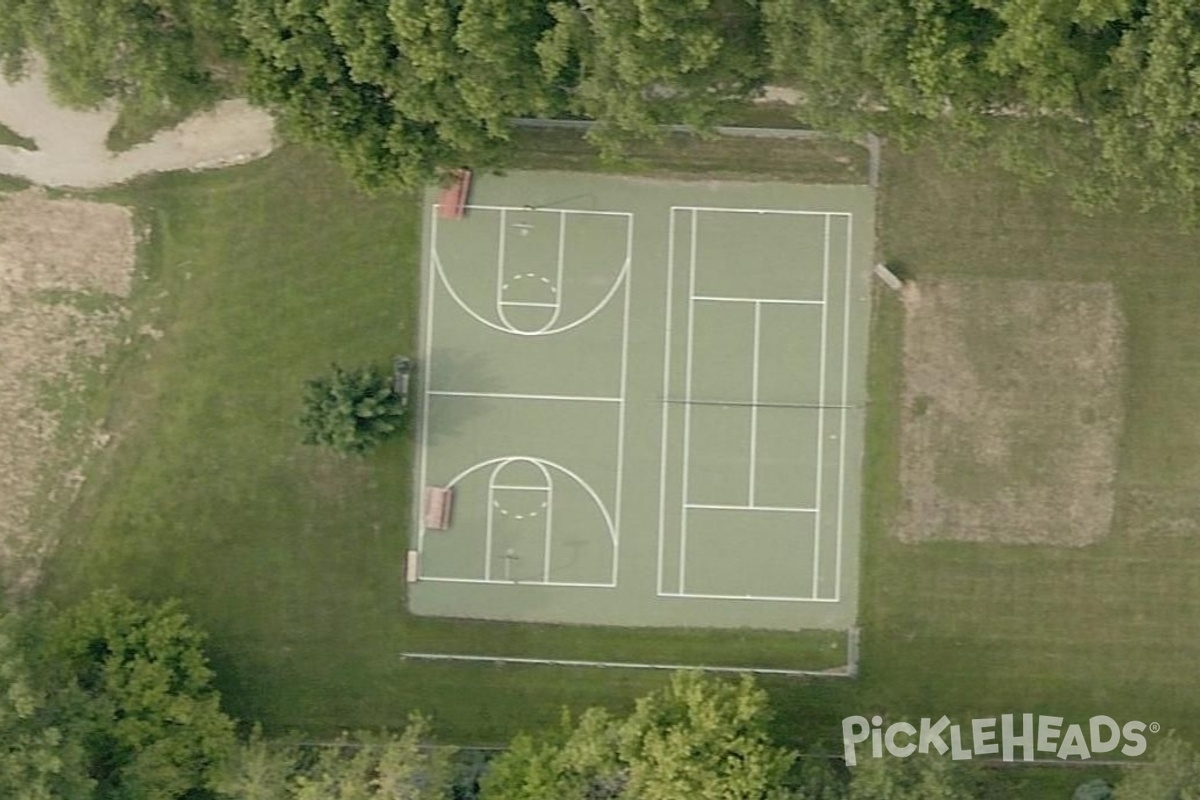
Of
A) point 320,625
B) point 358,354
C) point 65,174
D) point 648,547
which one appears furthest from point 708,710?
point 65,174

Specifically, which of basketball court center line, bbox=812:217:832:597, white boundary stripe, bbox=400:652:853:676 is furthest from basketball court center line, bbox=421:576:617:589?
basketball court center line, bbox=812:217:832:597

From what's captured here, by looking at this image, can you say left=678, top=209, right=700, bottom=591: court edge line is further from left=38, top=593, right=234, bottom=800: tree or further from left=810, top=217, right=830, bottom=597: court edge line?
left=38, top=593, right=234, bottom=800: tree

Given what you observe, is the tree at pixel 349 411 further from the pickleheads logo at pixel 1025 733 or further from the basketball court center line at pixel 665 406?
the pickleheads logo at pixel 1025 733

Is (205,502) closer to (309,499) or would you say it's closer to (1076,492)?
(309,499)

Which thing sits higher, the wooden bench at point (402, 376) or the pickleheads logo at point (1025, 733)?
the wooden bench at point (402, 376)

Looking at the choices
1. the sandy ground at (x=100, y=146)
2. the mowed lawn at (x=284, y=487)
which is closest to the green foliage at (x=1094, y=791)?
the mowed lawn at (x=284, y=487)

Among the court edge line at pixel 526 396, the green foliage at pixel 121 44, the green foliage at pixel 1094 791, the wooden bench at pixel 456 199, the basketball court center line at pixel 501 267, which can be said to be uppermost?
the green foliage at pixel 121 44

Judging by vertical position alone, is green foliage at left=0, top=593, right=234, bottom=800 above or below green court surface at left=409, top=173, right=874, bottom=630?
below

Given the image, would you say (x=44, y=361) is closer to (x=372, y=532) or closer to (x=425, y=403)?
(x=372, y=532)
